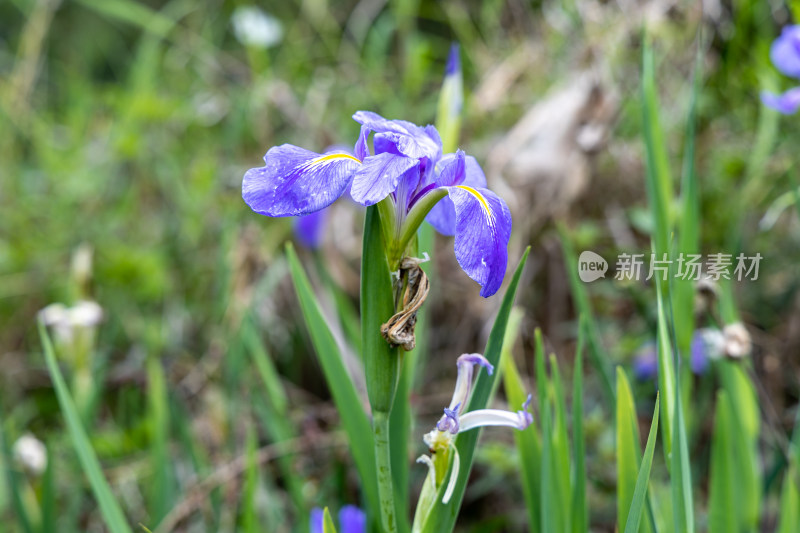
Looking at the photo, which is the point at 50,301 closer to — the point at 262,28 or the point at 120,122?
the point at 120,122

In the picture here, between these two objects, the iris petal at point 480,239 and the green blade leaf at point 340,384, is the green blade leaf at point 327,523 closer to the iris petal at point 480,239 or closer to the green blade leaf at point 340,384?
the green blade leaf at point 340,384

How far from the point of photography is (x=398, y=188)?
655 millimetres

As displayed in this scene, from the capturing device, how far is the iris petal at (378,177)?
1.85 feet

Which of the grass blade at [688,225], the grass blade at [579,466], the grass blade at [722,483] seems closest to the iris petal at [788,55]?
the grass blade at [688,225]

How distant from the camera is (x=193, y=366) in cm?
171

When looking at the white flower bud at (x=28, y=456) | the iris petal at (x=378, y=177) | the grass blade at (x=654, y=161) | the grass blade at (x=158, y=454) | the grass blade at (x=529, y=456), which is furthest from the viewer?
the white flower bud at (x=28, y=456)

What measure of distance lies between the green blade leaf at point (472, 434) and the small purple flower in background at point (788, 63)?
0.75 metres

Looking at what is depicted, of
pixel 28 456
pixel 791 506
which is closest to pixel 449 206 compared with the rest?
pixel 791 506

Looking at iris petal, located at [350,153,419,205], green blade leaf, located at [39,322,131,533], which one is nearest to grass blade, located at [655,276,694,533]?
iris petal, located at [350,153,419,205]

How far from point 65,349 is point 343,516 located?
0.77 metres

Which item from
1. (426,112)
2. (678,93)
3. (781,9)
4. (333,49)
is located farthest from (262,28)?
(781,9)

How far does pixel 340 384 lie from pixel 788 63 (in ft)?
3.14

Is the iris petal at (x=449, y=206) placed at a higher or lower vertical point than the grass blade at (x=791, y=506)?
higher

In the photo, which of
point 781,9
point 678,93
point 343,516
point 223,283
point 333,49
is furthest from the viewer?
point 333,49
